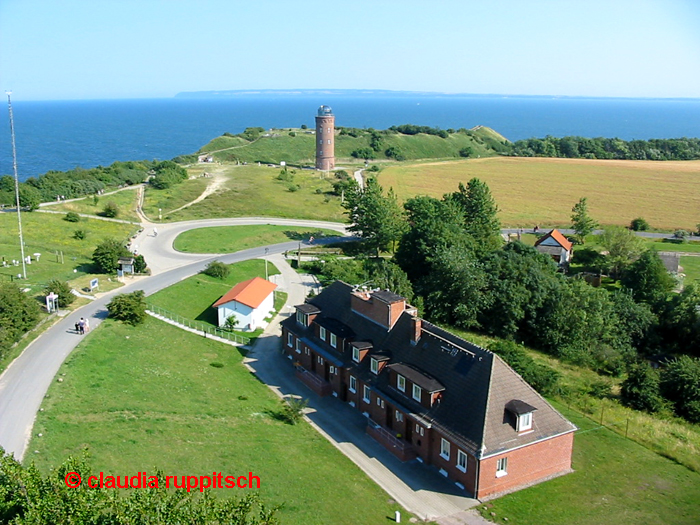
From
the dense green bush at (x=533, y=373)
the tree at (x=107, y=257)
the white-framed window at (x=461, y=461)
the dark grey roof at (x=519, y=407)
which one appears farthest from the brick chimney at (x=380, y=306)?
the tree at (x=107, y=257)

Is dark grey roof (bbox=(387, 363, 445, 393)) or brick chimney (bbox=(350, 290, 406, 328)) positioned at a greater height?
brick chimney (bbox=(350, 290, 406, 328))

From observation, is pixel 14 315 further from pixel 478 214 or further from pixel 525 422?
pixel 478 214

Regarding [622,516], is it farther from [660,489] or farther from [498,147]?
[498,147]

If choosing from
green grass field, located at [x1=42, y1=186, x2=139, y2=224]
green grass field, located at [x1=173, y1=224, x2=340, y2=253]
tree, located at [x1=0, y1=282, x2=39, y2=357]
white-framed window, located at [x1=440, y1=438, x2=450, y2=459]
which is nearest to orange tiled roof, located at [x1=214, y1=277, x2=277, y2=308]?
tree, located at [x1=0, y1=282, x2=39, y2=357]

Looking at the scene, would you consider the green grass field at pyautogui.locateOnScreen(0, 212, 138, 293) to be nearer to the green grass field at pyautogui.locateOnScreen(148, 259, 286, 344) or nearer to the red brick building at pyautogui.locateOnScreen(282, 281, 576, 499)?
the green grass field at pyautogui.locateOnScreen(148, 259, 286, 344)

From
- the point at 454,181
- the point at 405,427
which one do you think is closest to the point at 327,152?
the point at 454,181

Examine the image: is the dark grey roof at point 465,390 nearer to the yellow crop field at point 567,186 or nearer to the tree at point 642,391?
the tree at point 642,391
